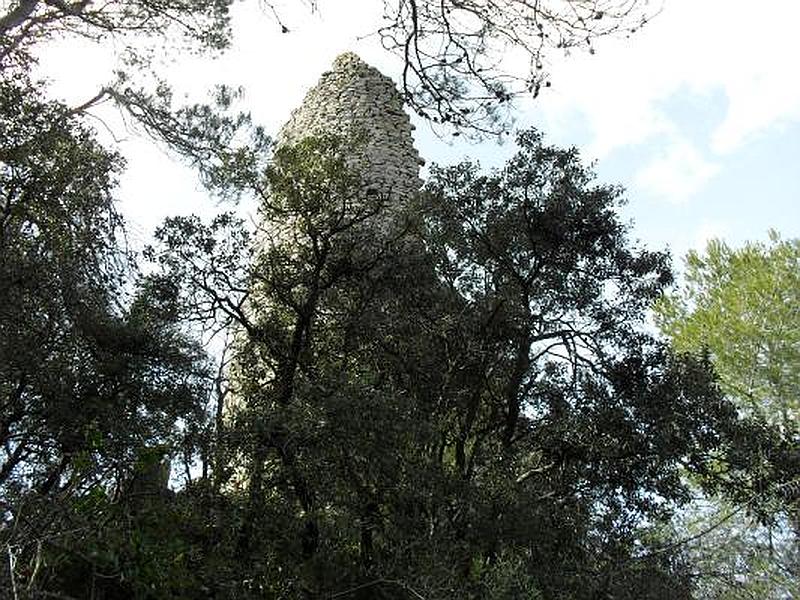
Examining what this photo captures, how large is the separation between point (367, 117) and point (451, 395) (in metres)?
5.37

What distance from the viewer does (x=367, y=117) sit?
10445 millimetres

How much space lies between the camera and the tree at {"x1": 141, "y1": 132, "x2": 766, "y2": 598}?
16.1 ft

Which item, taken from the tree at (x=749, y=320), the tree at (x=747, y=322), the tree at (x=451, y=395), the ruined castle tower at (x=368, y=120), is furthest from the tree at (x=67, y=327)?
the tree at (x=749, y=320)

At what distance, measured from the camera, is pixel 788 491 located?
6.01m

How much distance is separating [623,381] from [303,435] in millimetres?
2494

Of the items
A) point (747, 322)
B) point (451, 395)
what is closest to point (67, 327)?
point (451, 395)

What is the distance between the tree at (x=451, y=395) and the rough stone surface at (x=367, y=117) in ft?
8.31

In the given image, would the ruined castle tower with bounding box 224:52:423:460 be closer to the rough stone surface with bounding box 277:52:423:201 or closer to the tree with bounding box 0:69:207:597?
the rough stone surface with bounding box 277:52:423:201

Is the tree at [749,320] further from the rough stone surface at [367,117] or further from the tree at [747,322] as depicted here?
the rough stone surface at [367,117]

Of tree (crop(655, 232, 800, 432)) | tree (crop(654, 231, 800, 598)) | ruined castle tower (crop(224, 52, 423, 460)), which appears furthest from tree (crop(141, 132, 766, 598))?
tree (crop(655, 232, 800, 432))

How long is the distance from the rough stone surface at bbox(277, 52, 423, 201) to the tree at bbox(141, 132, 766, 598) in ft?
8.31

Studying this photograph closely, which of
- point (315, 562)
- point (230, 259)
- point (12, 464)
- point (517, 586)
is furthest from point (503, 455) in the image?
point (12, 464)

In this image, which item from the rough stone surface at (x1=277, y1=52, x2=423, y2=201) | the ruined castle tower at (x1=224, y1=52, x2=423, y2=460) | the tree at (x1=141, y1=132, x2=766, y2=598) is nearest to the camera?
the tree at (x1=141, y1=132, x2=766, y2=598)

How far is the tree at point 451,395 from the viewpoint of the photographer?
16.1ft
